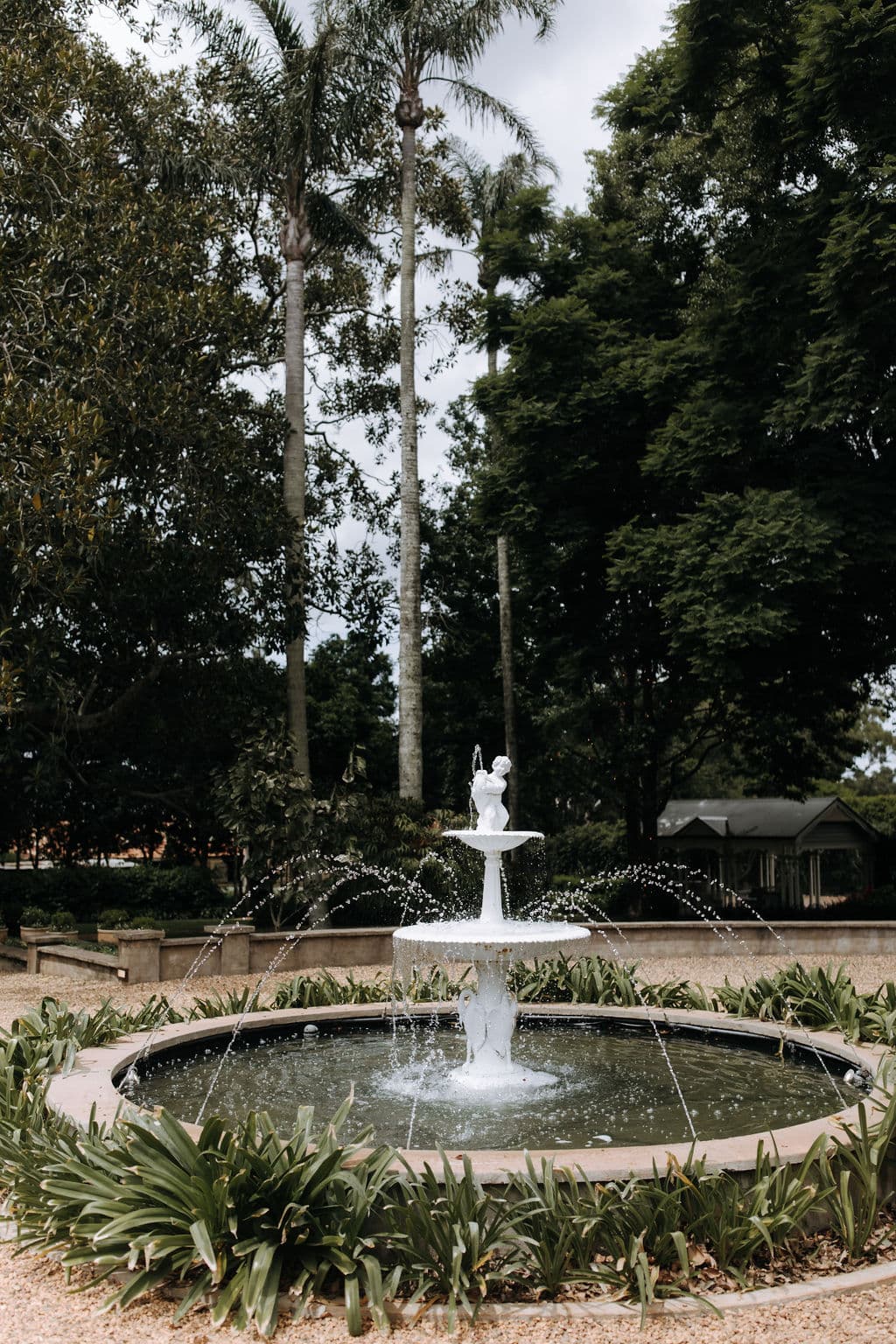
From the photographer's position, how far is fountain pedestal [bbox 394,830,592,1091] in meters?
7.98

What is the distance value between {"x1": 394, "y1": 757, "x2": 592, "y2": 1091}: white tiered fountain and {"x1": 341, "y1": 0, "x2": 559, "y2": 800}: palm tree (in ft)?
40.7

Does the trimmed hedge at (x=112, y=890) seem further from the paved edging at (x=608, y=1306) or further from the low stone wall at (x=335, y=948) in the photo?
the paved edging at (x=608, y=1306)

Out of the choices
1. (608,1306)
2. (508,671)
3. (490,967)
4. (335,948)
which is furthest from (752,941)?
(608,1306)

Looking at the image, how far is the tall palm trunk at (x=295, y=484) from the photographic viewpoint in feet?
66.5

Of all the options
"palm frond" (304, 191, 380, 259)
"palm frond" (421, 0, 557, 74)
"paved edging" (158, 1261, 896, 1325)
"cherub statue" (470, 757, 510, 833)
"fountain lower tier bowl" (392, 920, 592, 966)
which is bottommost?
"paved edging" (158, 1261, 896, 1325)

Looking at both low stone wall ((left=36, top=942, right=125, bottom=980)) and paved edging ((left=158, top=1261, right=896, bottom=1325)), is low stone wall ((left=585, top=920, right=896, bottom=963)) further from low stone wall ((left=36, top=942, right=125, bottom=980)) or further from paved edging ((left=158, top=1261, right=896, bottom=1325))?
paved edging ((left=158, top=1261, right=896, bottom=1325))

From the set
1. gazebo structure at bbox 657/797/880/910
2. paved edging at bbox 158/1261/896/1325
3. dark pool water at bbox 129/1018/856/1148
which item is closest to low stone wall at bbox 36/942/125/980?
dark pool water at bbox 129/1018/856/1148

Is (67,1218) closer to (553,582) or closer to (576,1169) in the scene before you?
(576,1169)

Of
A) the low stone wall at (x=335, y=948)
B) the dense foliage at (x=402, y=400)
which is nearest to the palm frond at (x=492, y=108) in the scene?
the dense foliage at (x=402, y=400)

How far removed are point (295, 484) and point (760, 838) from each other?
18.0 meters

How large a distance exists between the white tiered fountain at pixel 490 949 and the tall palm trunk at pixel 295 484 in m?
10.5

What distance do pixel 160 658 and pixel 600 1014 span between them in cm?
1118

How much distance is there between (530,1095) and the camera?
7977 mm

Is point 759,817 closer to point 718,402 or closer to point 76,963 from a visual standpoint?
point 718,402
